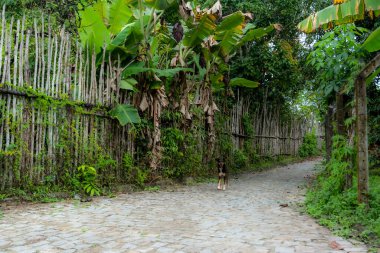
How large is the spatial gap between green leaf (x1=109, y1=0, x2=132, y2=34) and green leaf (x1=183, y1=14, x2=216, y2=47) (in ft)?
5.25

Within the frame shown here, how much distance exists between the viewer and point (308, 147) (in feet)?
80.2

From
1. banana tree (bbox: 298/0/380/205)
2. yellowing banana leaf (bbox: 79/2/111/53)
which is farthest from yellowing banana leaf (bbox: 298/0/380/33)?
yellowing banana leaf (bbox: 79/2/111/53)

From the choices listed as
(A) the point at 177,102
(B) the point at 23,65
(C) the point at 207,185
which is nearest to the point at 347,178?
(C) the point at 207,185

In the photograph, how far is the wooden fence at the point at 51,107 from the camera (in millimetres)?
6320

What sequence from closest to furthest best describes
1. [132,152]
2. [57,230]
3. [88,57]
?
[57,230], [88,57], [132,152]

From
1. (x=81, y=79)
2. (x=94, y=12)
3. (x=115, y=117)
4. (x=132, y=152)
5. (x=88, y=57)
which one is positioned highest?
(x=94, y=12)

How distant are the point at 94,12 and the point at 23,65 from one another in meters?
1.85

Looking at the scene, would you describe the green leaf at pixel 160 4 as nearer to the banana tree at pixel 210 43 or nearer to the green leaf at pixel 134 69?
the banana tree at pixel 210 43

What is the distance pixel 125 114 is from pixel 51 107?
5.12 ft

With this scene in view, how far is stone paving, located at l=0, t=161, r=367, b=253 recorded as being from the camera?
13.4ft

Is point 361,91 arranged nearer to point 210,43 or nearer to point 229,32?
point 229,32

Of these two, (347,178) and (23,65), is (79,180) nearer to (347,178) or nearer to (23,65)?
(23,65)

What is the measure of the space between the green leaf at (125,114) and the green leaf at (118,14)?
5.50 ft

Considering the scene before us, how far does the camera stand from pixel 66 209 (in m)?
6.05
